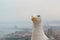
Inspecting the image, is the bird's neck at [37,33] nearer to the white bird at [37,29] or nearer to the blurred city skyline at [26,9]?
the white bird at [37,29]

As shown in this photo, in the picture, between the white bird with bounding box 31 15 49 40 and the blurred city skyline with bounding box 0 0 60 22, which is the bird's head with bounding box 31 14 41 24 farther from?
the blurred city skyline with bounding box 0 0 60 22

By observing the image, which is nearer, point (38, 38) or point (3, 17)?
point (38, 38)

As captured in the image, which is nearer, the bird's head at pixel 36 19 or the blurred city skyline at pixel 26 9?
the bird's head at pixel 36 19

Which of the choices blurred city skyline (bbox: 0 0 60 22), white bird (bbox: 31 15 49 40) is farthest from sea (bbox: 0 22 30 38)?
white bird (bbox: 31 15 49 40)

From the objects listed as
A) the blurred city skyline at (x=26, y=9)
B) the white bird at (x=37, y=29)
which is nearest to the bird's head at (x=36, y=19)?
the white bird at (x=37, y=29)

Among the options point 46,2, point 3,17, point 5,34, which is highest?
point 46,2

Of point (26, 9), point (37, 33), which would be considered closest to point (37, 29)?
point (37, 33)

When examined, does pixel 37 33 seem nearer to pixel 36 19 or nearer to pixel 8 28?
pixel 36 19

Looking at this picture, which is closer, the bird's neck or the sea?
the bird's neck

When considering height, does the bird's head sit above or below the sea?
above

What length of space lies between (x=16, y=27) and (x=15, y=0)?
23cm

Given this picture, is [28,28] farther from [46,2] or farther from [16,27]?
[46,2]

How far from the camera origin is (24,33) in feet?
3.60

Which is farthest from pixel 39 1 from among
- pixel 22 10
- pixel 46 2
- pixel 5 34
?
pixel 5 34
